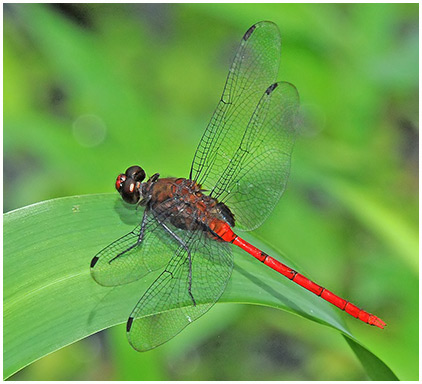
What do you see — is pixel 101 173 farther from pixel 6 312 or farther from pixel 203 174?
pixel 6 312

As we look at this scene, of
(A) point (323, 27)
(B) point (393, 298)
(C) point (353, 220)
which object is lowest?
(B) point (393, 298)

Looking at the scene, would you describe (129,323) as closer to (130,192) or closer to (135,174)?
(130,192)

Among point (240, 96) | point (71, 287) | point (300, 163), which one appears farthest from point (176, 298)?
point (300, 163)

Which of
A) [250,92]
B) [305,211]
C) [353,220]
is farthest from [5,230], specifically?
[353,220]

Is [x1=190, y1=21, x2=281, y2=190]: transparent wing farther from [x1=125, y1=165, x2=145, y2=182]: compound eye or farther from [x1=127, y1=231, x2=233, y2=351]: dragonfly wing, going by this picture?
[x1=127, y1=231, x2=233, y2=351]: dragonfly wing

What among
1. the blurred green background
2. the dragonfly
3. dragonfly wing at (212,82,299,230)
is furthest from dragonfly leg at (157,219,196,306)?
the blurred green background
